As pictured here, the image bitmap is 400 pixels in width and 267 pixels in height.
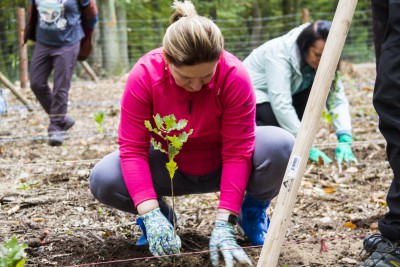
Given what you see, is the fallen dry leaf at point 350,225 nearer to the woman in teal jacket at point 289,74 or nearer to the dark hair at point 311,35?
the woman in teal jacket at point 289,74

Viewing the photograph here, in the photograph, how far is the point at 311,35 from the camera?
11.8ft

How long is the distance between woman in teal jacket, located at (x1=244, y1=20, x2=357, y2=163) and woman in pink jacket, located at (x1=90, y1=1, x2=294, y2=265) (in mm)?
1325

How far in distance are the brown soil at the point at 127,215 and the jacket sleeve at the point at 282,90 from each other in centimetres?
44

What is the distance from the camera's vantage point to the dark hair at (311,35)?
3.56m

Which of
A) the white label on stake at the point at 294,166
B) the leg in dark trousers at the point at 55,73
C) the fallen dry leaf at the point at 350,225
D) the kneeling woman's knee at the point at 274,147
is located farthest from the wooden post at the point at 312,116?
the leg in dark trousers at the point at 55,73

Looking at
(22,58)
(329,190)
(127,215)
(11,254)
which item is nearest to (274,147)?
(127,215)

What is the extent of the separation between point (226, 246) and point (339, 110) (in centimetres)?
246

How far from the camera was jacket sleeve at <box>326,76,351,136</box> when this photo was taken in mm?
4281

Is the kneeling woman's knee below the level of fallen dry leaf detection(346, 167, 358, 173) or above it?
above

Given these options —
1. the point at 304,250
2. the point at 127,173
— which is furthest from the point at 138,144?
the point at 304,250

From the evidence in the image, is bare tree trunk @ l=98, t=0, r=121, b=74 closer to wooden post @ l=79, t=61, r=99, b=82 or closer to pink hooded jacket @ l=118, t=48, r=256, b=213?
wooden post @ l=79, t=61, r=99, b=82

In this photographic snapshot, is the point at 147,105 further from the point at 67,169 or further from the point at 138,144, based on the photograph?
the point at 67,169

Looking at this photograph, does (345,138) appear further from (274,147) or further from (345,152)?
(274,147)

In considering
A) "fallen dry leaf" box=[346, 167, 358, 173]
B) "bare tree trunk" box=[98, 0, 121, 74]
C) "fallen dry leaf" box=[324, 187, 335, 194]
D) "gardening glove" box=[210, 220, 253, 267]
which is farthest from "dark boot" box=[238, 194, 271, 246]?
"bare tree trunk" box=[98, 0, 121, 74]
